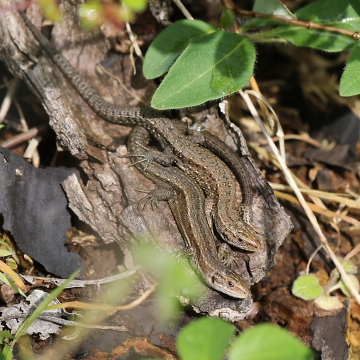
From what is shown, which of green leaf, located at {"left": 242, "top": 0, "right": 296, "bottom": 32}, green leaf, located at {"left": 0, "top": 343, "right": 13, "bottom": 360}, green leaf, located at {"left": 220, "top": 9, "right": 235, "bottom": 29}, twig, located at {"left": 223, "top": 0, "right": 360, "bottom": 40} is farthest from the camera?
green leaf, located at {"left": 220, "top": 9, "right": 235, "bottom": 29}

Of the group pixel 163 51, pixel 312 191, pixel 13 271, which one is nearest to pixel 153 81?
pixel 163 51

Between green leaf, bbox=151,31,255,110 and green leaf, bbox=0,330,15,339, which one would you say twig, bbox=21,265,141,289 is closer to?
green leaf, bbox=0,330,15,339

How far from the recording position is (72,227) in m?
3.57

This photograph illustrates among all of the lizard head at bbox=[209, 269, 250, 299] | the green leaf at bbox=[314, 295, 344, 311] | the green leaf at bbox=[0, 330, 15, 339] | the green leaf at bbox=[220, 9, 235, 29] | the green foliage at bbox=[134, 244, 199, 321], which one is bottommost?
the green leaf at bbox=[314, 295, 344, 311]

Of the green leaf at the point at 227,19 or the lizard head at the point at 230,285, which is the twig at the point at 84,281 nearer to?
the lizard head at the point at 230,285

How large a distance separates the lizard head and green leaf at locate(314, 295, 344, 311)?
902 mm

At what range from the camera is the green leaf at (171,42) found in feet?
11.5

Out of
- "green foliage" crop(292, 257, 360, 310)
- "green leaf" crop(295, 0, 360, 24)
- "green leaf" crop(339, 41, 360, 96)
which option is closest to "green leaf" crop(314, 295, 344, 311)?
"green foliage" crop(292, 257, 360, 310)

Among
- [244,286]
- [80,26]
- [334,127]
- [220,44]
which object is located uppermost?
[80,26]

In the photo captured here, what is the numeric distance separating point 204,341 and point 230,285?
1.59 m

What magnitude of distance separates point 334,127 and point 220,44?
84.8 inches

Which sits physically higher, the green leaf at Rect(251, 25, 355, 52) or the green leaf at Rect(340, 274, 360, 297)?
the green leaf at Rect(251, 25, 355, 52)

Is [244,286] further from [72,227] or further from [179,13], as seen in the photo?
[179,13]

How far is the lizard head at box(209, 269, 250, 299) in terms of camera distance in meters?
3.11
